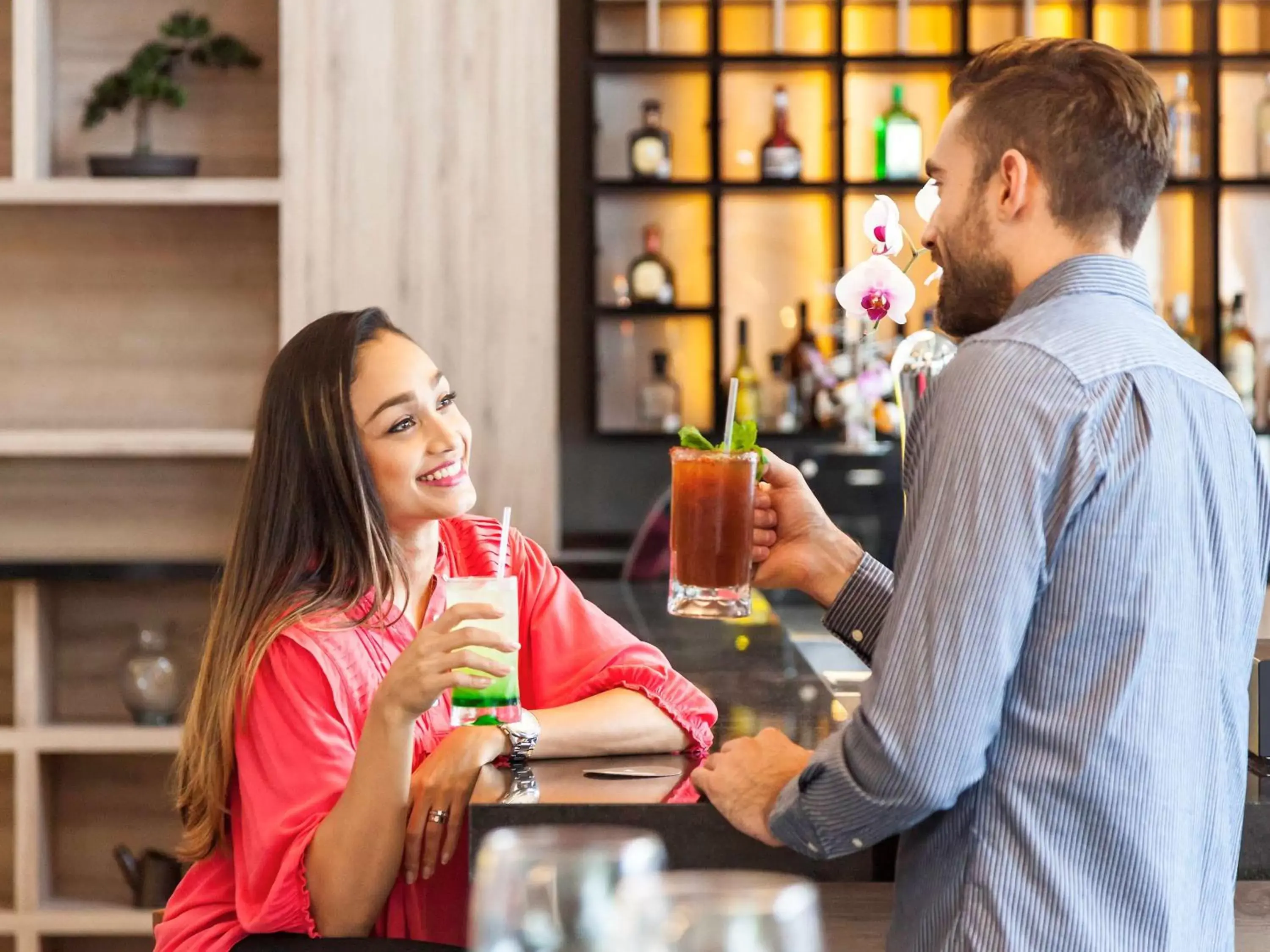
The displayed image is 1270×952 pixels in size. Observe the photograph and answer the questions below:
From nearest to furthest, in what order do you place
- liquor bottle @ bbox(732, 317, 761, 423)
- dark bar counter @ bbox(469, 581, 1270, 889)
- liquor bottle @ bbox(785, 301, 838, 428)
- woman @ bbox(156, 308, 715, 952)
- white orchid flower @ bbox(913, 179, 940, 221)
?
dark bar counter @ bbox(469, 581, 1270, 889), woman @ bbox(156, 308, 715, 952), white orchid flower @ bbox(913, 179, 940, 221), liquor bottle @ bbox(785, 301, 838, 428), liquor bottle @ bbox(732, 317, 761, 423)

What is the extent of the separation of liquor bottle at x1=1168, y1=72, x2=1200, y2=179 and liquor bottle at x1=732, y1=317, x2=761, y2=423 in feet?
4.22

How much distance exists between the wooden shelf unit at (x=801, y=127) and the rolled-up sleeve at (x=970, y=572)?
3.15 m

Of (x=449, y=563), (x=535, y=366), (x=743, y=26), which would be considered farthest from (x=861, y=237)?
(x=449, y=563)

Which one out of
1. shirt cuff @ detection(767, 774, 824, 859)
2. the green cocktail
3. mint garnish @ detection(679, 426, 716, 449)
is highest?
mint garnish @ detection(679, 426, 716, 449)

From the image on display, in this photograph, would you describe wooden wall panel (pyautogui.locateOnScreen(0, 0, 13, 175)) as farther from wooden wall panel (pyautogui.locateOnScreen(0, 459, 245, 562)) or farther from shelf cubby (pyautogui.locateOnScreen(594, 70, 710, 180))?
shelf cubby (pyautogui.locateOnScreen(594, 70, 710, 180))

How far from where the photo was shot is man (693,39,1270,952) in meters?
1.01

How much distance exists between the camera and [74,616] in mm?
3674

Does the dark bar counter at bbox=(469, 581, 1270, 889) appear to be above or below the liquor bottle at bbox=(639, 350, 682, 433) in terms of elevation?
below

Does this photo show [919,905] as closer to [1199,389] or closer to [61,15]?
[1199,389]

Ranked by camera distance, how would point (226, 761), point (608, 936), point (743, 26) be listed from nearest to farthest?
point (608, 936)
point (226, 761)
point (743, 26)

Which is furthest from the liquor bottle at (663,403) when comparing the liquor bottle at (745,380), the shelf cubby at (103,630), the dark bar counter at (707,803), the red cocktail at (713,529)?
the red cocktail at (713,529)

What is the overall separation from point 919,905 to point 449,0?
291cm

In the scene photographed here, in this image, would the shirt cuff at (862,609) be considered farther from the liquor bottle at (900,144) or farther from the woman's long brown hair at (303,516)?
the liquor bottle at (900,144)

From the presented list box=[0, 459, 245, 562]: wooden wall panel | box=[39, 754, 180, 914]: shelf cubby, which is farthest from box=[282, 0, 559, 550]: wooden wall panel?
box=[39, 754, 180, 914]: shelf cubby
